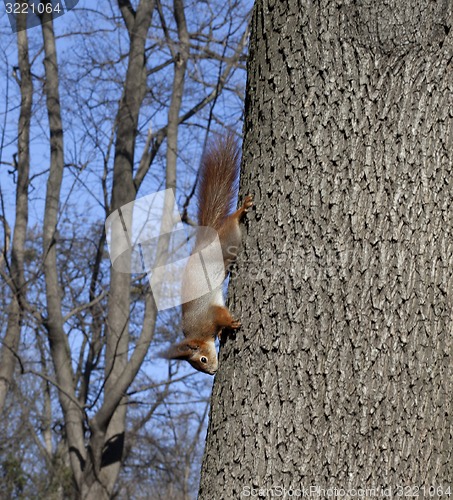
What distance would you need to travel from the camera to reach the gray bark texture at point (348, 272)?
1.61 metres

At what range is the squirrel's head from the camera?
2.96 m

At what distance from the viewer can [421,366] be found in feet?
5.35

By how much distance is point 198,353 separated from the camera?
2.99 meters

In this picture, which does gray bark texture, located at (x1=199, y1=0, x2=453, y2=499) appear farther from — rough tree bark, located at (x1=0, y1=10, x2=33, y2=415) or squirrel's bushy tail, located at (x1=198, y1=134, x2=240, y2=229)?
rough tree bark, located at (x1=0, y1=10, x2=33, y2=415)

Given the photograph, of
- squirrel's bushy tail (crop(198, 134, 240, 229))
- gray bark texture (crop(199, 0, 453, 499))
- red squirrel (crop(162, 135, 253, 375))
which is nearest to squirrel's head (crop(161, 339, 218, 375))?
Result: red squirrel (crop(162, 135, 253, 375))

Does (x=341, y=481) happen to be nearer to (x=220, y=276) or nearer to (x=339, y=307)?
(x=339, y=307)

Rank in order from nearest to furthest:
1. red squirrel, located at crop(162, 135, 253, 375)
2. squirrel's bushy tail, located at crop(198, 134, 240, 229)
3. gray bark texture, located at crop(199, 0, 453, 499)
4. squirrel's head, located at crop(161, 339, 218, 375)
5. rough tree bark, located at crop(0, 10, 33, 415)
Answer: gray bark texture, located at crop(199, 0, 453, 499), red squirrel, located at crop(162, 135, 253, 375), squirrel's bushy tail, located at crop(198, 134, 240, 229), squirrel's head, located at crop(161, 339, 218, 375), rough tree bark, located at crop(0, 10, 33, 415)

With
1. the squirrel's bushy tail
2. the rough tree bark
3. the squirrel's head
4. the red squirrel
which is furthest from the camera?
the rough tree bark
